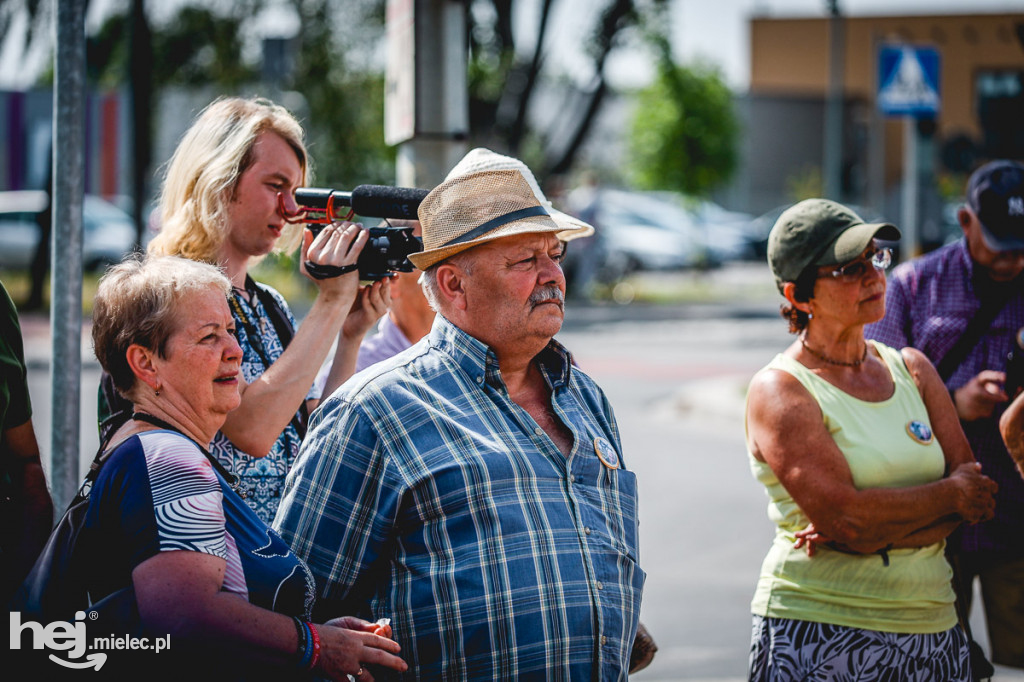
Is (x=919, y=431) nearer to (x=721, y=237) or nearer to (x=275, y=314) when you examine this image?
(x=275, y=314)

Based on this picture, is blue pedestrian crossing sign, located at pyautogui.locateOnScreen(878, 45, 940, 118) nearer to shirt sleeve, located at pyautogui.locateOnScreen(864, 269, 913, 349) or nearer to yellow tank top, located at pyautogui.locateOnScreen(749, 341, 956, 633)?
shirt sleeve, located at pyautogui.locateOnScreen(864, 269, 913, 349)

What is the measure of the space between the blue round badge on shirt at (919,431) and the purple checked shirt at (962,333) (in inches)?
23.7

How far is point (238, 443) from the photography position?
8.55 ft

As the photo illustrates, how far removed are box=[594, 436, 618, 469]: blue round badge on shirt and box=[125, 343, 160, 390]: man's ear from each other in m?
0.99

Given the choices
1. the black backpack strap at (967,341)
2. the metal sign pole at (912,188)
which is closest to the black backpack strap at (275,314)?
the black backpack strap at (967,341)

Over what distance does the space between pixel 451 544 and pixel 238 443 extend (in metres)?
0.66

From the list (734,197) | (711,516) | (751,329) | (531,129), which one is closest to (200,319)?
(711,516)

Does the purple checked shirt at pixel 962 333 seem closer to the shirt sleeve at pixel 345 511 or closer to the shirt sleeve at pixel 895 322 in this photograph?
the shirt sleeve at pixel 895 322

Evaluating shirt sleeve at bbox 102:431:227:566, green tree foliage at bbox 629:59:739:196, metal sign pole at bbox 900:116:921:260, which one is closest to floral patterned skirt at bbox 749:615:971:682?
shirt sleeve at bbox 102:431:227:566

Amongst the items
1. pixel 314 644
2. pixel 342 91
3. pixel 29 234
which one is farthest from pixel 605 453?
Answer: pixel 29 234

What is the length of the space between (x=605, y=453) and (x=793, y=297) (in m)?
0.91

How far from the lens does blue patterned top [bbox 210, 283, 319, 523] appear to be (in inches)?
105

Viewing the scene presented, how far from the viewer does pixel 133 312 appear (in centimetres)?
217

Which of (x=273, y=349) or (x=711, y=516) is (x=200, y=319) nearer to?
(x=273, y=349)
